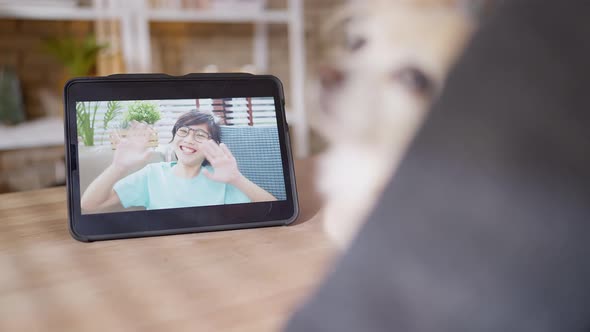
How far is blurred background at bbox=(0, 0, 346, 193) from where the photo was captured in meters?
2.26

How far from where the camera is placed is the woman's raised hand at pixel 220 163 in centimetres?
54

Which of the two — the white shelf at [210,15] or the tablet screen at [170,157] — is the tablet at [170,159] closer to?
the tablet screen at [170,157]

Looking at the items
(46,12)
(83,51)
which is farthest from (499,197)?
(83,51)

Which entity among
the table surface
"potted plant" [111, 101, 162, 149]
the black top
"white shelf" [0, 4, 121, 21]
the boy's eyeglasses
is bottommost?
"white shelf" [0, 4, 121, 21]

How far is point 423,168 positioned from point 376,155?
375 mm

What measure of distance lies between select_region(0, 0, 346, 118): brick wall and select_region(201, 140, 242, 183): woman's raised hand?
2.15 m

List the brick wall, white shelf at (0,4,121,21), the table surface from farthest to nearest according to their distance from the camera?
the brick wall < white shelf at (0,4,121,21) < the table surface

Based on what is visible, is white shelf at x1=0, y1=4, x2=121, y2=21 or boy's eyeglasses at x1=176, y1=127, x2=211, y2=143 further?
white shelf at x1=0, y1=4, x2=121, y2=21

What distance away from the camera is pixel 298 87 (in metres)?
2.78

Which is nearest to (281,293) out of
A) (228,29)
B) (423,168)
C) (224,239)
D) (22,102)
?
(224,239)

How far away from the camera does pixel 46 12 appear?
2.14m

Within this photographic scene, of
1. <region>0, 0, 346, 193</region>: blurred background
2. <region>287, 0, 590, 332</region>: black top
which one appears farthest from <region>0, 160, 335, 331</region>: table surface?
<region>0, 0, 346, 193</region>: blurred background

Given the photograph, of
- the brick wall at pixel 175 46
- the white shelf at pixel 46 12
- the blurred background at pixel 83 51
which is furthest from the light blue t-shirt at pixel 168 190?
the brick wall at pixel 175 46

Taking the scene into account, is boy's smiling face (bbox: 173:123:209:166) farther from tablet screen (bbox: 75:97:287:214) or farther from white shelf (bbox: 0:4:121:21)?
white shelf (bbox: 0:4:121:21)
